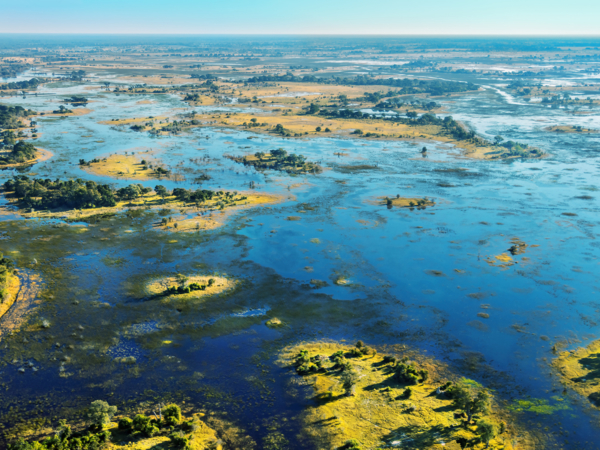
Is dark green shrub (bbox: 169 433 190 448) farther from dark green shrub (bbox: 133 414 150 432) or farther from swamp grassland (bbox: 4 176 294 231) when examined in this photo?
swamp grassland (bbox: 4 176 294 231)

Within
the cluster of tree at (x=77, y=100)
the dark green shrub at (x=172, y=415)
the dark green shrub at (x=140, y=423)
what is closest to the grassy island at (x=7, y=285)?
the dark green shrub at (x=140, y=423)

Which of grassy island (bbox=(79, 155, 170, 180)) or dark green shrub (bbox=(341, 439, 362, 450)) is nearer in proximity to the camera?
dark green shrub (bbox=(341, 439, 362, 450))

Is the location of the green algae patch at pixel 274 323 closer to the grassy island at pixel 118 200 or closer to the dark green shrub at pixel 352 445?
the dark green shrub at pixel 352 445

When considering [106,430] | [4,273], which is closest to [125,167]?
[4,273]

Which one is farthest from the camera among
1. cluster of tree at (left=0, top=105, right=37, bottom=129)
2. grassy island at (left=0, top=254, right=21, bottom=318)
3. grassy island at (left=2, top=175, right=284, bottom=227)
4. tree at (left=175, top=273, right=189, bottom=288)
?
cluster of tree at (left=0, top=105, right=37, bottom=129)

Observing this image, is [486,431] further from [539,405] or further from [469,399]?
[539,405]

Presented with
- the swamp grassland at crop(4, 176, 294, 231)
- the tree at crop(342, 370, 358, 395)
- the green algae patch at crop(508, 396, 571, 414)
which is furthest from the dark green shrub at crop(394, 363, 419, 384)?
the swamp grassland at crop(4, 176, 294, 231)
